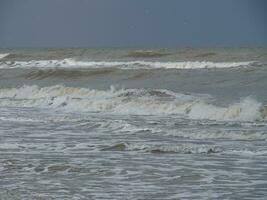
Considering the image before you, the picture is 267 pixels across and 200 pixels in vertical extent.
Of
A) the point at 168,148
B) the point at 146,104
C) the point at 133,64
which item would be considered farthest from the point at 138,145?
the point at 133,64

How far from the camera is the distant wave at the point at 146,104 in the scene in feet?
48.8

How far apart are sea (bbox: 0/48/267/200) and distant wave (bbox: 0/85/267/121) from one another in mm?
28

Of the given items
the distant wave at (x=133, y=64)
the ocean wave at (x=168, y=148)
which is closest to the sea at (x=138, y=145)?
the ocean wave at (x=168, y=148)

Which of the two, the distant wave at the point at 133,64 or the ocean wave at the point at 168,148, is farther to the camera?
the distant wave at the point at 133,64

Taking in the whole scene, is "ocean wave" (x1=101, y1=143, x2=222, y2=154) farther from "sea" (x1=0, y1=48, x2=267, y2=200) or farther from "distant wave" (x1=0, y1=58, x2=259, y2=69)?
"distant wave" (x1=0, y1=58, x2=259, y2=69)

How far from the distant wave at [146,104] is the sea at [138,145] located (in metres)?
0.03

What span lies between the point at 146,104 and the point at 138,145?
7.32 metres

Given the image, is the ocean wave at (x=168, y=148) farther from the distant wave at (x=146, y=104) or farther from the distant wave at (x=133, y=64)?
the distant wave at (x=133, y=64)

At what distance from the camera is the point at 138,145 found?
1019 cm

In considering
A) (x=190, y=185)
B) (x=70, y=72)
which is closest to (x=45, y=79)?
(x=70, y=72)

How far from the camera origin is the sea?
7219 mm

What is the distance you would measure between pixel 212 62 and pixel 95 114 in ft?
74.2

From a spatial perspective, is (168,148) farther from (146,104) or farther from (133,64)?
(133,64)

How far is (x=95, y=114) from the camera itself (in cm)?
1627
